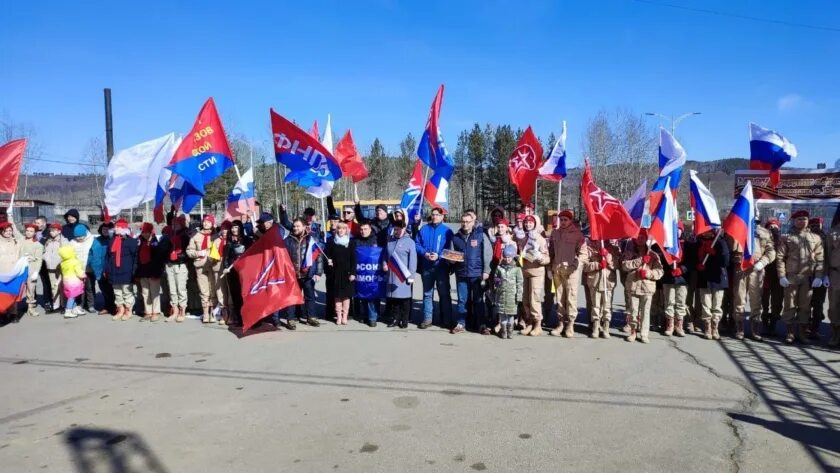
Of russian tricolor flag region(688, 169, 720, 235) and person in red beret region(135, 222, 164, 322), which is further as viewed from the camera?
person in red beret region(135, 222, 164, 322)

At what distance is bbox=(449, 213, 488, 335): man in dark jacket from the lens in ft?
27.2

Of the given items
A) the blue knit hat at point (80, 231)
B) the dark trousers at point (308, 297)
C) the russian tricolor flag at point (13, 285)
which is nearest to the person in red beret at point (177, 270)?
the blue knit hat at point (80, 231)

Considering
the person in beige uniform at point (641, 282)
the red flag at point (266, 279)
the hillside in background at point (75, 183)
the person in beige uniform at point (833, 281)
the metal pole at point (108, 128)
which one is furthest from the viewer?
the hillside in background at point (75, 183)

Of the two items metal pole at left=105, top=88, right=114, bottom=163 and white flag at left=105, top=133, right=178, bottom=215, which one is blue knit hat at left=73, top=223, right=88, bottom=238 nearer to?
white flag at left=105, top=133, right=178, bottom=215

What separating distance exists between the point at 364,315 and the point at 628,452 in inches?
236

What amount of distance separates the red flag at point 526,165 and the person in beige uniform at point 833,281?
15.7 ft

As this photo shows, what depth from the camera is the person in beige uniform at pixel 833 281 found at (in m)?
7.34

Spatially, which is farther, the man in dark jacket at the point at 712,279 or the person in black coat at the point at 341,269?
the person in black coat at the point at 341,269

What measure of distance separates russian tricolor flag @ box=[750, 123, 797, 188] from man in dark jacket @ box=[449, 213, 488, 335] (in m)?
4.76

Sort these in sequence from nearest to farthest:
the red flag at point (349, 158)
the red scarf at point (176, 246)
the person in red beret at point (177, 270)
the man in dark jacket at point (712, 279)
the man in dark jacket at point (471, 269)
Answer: the man in dark jacket at point (712, 279), the man in dark jacket at point (471, 269), the red scarf at point (176, 246), the person in red beret at point (177, 270), the red flag at point (349, 158)

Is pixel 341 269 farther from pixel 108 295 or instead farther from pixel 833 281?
Result: pixel 833 281

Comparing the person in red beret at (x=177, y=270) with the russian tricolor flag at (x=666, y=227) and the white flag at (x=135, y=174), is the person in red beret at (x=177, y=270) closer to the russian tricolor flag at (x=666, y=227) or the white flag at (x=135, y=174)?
the white flag at (x=135, y=174)

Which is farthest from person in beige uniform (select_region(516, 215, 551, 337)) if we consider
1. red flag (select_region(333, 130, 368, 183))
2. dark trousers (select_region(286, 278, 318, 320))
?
red flag (select_region(333, 130, 368, 183))

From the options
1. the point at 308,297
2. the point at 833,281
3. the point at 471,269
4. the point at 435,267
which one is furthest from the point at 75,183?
the point at 833,281
